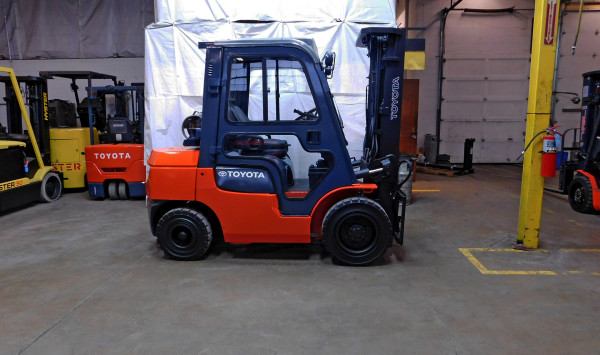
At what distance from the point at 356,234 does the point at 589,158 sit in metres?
5.41

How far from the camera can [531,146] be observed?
470cm

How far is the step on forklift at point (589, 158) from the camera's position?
6891 millimetres

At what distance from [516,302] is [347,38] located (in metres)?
5.39

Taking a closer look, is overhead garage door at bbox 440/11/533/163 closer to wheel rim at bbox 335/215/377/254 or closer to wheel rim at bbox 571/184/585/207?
wheel rim at bbox 571/184/585/207

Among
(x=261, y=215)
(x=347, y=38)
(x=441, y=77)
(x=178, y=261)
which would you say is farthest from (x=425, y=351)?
(x=441, y=77)

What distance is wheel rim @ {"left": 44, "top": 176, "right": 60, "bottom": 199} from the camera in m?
8.03

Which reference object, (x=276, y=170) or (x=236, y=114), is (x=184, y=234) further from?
(x=236, y=114)

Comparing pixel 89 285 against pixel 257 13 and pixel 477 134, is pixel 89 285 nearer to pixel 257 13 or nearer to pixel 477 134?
pixel 257 13

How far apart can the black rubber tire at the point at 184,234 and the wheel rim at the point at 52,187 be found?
4791 mm

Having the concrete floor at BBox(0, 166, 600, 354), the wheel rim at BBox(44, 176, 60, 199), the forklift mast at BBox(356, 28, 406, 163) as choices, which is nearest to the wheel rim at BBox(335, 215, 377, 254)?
the concrete floor at BBox(0, 166, 600, 354)

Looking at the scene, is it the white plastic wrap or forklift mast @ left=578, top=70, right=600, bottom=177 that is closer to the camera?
forklift mast @ left=578, top=70, right=600, bottom=177

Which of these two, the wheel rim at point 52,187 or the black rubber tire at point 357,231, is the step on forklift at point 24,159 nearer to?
the wheel rim at point 52,187

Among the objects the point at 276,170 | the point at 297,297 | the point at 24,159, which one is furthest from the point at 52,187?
the point at 297,297

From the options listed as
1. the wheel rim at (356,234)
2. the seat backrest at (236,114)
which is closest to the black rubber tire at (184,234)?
the seat backrest at (236,114)
